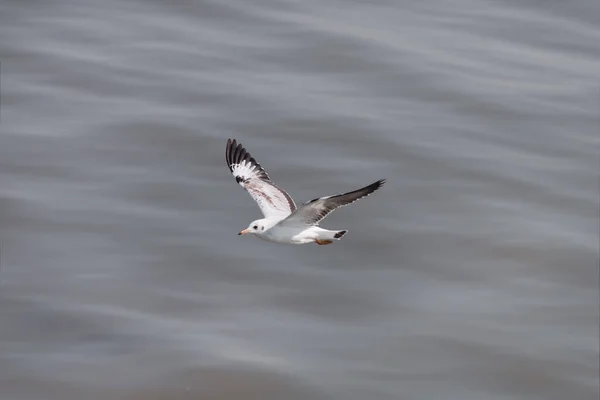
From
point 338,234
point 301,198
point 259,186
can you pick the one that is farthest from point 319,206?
point 301,198

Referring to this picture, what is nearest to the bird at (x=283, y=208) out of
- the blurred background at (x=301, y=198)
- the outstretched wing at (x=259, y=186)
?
the outstretched wing at (x=259, y=186)

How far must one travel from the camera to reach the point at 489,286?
65.1 ft

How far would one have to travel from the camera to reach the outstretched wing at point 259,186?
59.8 feet

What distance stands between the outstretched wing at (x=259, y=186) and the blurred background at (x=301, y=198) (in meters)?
1.62

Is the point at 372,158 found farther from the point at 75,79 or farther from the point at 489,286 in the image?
the point at 75,79

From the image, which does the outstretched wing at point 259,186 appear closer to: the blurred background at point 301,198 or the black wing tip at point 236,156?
the black wing tip at point 236,156

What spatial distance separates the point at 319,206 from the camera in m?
16.3

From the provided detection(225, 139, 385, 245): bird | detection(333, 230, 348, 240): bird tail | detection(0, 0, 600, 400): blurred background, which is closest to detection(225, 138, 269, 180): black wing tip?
detection(225, 139, 385, 245): bird

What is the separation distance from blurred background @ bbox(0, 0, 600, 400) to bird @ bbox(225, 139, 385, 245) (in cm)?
165

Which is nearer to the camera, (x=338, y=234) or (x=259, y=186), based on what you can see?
(x=338, y=234)

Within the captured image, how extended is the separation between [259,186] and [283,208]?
0.81 metres

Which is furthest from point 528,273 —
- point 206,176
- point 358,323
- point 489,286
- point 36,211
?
point 36,211

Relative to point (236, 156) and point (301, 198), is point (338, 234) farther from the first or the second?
point (301, 198)

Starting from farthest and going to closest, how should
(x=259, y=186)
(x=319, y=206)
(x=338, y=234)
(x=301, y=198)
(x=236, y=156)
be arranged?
(x=301, y=198) → (x=236, y=156) → (x=259, y=186) → (x=338, y=234) → (x=319, y=206)
